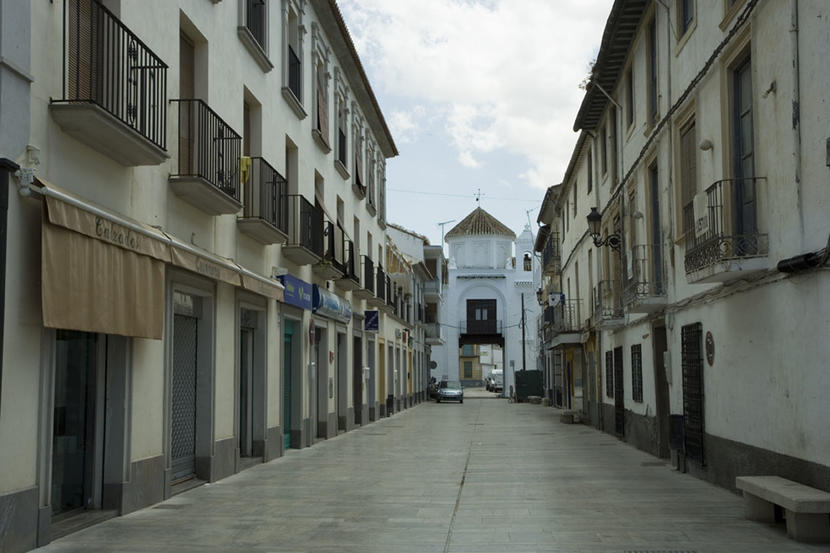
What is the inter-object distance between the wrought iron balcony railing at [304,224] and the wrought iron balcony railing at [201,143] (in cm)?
384

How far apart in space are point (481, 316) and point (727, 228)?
60.6 m

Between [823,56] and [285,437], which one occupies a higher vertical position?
[823,56]

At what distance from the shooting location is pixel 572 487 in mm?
11945

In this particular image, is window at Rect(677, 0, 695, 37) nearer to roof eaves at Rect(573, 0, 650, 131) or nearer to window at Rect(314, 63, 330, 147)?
roof eaves at Rect(573, 0, 650, 131)

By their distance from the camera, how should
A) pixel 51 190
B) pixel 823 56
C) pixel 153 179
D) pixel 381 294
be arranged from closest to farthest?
pixel 51 190 < pixel 823 56 < pixel 153 179 < pixel 381 294

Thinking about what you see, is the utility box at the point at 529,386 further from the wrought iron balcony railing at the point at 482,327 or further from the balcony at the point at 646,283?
the balcony at the point at 646,283

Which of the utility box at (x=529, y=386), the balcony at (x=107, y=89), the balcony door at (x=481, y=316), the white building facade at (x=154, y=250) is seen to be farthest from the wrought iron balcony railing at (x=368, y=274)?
the balcony door at (x=481, y=316)

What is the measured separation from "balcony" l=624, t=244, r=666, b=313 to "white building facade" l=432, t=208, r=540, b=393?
52.3 meters

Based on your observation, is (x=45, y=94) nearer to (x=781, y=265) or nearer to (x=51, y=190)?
(x=51, y=190)

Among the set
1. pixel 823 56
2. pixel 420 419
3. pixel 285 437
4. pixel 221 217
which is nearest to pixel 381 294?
pixel 420 419

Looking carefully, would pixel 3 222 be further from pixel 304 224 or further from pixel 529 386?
pixel 529 386

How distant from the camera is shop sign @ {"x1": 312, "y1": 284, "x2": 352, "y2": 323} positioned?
61.2ft

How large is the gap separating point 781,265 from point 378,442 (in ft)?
Answer: 41.2

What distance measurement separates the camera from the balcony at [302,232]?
1625 centimetres
